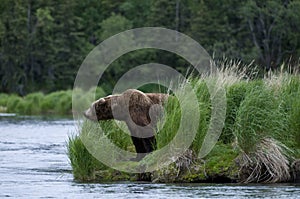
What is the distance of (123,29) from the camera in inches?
2867

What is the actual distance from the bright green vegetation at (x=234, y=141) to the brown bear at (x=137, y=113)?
0.27 meters

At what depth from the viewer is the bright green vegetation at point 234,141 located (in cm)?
1609

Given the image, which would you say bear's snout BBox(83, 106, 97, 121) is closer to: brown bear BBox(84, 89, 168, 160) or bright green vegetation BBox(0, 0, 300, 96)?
brown bear BBox(84, 89, 168, 160)

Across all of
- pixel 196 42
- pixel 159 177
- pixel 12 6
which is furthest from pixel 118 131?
pixel 12 6

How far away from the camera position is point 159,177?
16.1 meters

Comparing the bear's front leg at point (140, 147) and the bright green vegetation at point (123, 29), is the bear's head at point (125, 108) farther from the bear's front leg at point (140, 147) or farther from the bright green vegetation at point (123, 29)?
the bright green vegetation at point (123, 29)

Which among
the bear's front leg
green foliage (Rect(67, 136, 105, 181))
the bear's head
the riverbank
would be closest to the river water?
green foliage (Rect(67, 136, 105, 181))

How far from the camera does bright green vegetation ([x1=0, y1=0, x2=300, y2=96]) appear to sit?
68188 mm

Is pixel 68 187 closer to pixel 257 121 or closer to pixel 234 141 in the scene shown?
pixel 234 141

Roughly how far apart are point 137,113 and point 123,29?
Answer: 2195 inches

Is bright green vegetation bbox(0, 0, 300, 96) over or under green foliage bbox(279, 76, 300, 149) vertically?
over

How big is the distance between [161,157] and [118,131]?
164 centimetres

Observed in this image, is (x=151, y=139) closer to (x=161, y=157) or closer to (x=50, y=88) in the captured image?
(x=161, y=157)

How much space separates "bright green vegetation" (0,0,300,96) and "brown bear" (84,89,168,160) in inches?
1866
